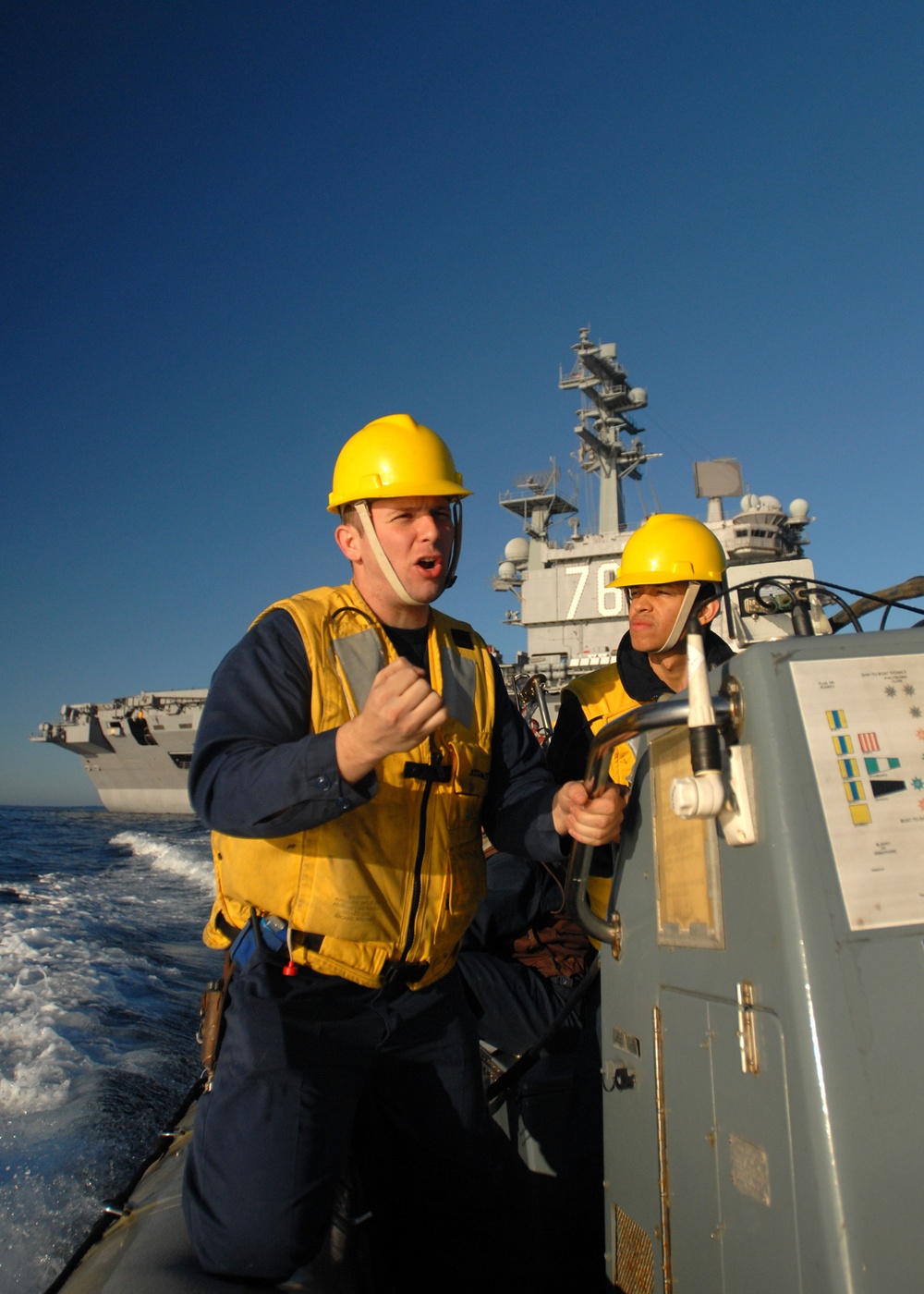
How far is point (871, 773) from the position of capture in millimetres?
1171

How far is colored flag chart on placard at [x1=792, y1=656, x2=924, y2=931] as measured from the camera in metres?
1.11

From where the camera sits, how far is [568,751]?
3.05 m

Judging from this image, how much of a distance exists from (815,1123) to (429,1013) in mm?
1074

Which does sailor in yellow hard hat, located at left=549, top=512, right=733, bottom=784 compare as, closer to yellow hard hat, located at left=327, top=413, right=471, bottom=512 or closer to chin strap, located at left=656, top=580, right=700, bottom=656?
chin strap, located at left=656, top=580, right=700, bottom=656

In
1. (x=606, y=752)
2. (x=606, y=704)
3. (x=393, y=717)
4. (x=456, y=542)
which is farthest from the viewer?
(x=606, y=704)

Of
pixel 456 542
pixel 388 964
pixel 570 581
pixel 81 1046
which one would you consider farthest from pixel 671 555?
pixel 570 581

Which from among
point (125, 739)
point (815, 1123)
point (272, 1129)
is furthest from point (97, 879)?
point (125, 739)

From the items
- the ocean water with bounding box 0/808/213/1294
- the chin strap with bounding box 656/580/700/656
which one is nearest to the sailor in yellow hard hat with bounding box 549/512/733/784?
the chin strap with bounding box 656/580/700/656

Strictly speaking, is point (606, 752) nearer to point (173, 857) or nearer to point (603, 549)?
point (173, 857)

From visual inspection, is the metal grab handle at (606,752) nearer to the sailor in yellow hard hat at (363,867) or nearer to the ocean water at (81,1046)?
the sailor in yellow hard hat at (363,867)

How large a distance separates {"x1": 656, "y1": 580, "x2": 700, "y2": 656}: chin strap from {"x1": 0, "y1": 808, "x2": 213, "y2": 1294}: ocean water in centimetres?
300

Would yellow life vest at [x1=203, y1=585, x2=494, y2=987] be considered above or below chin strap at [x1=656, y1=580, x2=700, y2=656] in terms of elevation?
below

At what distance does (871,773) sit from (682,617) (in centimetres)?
199

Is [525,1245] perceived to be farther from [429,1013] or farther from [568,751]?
[568,751]
